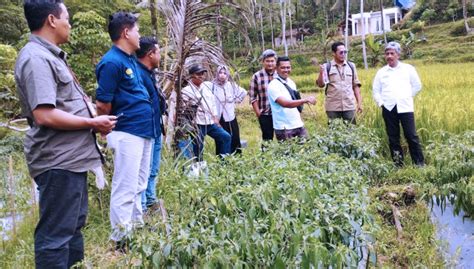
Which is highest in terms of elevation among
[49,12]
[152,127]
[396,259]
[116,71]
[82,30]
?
[82,30]

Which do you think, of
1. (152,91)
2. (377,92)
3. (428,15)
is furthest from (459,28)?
(152,91)

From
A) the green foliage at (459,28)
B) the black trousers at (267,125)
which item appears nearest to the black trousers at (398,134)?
the black trousers at (267,125)

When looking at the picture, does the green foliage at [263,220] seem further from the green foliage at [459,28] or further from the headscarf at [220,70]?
the green foliage at [459,28]

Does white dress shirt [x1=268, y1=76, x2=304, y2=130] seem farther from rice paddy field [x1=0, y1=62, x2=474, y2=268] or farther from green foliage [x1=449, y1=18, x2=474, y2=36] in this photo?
green foliage [x1=449, y1=18, x2=474, y2=36]

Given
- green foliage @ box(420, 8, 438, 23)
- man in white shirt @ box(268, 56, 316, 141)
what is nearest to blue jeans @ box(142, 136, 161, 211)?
man in white shirt @ box(268, 56, 316, 141)

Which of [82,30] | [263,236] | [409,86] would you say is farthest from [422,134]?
[82,30]

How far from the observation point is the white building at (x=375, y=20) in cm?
3964

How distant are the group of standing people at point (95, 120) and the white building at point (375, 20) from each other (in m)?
36.5

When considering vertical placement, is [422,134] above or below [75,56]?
below

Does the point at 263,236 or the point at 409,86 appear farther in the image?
the point at 409,86

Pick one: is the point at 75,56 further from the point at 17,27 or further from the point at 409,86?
the point at 409,86

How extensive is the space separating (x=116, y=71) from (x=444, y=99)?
5549mm

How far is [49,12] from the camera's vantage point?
230cm

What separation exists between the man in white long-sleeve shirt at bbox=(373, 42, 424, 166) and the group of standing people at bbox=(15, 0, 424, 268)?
0.08 meters
